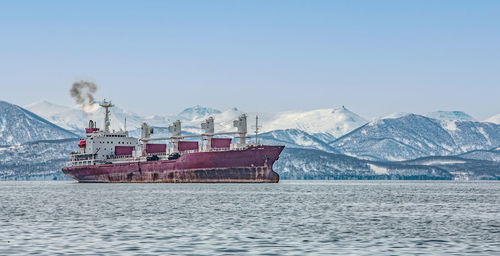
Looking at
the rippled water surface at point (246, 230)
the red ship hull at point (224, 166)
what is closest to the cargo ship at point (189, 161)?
the red ship hull at point (224, 166)

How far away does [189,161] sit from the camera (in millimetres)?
171875

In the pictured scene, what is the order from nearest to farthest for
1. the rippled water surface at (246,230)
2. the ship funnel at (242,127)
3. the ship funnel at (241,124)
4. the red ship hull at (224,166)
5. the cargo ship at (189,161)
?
the rippled water surface at (246,230)
the red ship hull at (224,166)
the cargo ship at (189,161)
the ship funnel at (242,127)
the ship funnel at (241,124)

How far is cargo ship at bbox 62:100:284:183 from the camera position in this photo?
168000 mm

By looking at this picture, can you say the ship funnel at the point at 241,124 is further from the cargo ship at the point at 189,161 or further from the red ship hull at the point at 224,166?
the red ship hull at the point at 224,166

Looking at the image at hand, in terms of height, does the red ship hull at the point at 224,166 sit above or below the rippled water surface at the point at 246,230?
above

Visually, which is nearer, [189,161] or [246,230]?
[246,230]

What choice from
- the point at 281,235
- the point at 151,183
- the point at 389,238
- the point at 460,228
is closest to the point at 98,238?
the point at 281,235

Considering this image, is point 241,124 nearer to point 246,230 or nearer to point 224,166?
point 224,166

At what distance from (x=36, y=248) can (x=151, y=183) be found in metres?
142

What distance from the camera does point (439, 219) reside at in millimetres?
65250

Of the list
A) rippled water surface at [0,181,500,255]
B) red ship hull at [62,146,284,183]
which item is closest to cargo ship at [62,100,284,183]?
red ship hull at [62,146,284,183]

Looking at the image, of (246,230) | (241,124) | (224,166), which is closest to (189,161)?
(224,166)

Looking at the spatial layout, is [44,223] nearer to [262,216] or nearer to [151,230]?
[151,230]

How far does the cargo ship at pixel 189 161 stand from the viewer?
551 feet
